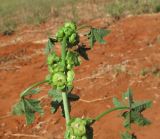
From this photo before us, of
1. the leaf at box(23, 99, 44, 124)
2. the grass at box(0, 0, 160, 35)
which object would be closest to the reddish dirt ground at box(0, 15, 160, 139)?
the grass at box(0, 0, 160, 35)

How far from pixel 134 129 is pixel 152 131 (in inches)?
8.3

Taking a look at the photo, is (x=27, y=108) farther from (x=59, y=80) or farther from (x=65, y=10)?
(x=65, y=10)

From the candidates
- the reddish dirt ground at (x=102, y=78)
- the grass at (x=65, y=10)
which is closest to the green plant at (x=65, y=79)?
the reddish dirt ground at (x=102, y=78)

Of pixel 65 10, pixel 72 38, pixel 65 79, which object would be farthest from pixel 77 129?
pixel 65 10

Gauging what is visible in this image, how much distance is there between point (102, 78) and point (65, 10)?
5.46 m

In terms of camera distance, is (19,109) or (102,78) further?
(102,78)

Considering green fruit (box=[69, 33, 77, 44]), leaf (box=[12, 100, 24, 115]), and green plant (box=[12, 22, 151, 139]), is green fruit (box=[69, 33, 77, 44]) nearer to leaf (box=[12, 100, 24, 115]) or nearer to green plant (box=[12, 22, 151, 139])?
green plant (box=[12, 22, 151, 139])

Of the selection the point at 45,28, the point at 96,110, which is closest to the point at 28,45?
the point at 45,28

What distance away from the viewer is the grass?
10.9 metres

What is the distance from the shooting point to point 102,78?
7.34m

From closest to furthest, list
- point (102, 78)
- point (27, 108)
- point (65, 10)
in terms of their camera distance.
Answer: point (27, 108), point (102, 78), point (65, 10)

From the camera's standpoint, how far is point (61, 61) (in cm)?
177

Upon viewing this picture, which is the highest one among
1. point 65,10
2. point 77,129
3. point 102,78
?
point 77,129

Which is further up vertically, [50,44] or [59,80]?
[50,44]
